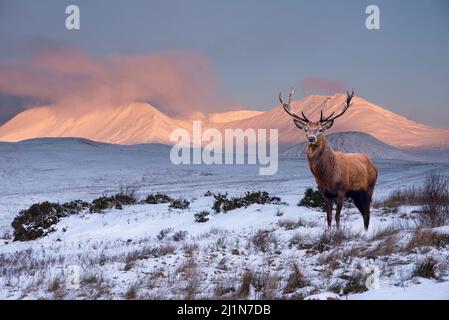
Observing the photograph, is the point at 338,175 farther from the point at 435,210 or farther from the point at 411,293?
the point at 411,293

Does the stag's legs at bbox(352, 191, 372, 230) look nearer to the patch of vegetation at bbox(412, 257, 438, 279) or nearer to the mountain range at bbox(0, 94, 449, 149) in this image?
the patch of vegetation at bbox(412, 257, 438, 279)

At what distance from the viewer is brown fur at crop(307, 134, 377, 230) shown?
31.3ft

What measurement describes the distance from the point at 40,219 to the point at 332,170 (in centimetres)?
938

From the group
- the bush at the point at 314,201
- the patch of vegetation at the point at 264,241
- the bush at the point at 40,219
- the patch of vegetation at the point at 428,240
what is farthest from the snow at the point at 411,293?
the bush at the point at 40,219

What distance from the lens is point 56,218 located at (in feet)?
51.3

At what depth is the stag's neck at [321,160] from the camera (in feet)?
31.0

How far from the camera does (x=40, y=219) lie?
15.1 m

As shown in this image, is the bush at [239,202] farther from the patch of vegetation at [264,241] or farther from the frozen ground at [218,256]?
the patch of vegetation at [264,241]

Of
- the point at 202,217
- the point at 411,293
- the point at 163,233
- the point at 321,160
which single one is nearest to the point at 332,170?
the point at 321,160

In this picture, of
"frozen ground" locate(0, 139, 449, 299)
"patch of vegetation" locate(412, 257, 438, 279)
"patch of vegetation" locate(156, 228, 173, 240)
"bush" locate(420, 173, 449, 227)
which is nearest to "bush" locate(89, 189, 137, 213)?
"frozen ground" locate(0, 139, 449, 299)

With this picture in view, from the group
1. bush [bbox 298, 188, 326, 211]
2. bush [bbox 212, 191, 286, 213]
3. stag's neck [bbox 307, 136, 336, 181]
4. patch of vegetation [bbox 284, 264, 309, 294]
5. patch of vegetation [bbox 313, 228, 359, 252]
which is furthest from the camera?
bush [bbox 212, 191, 286, 213]
